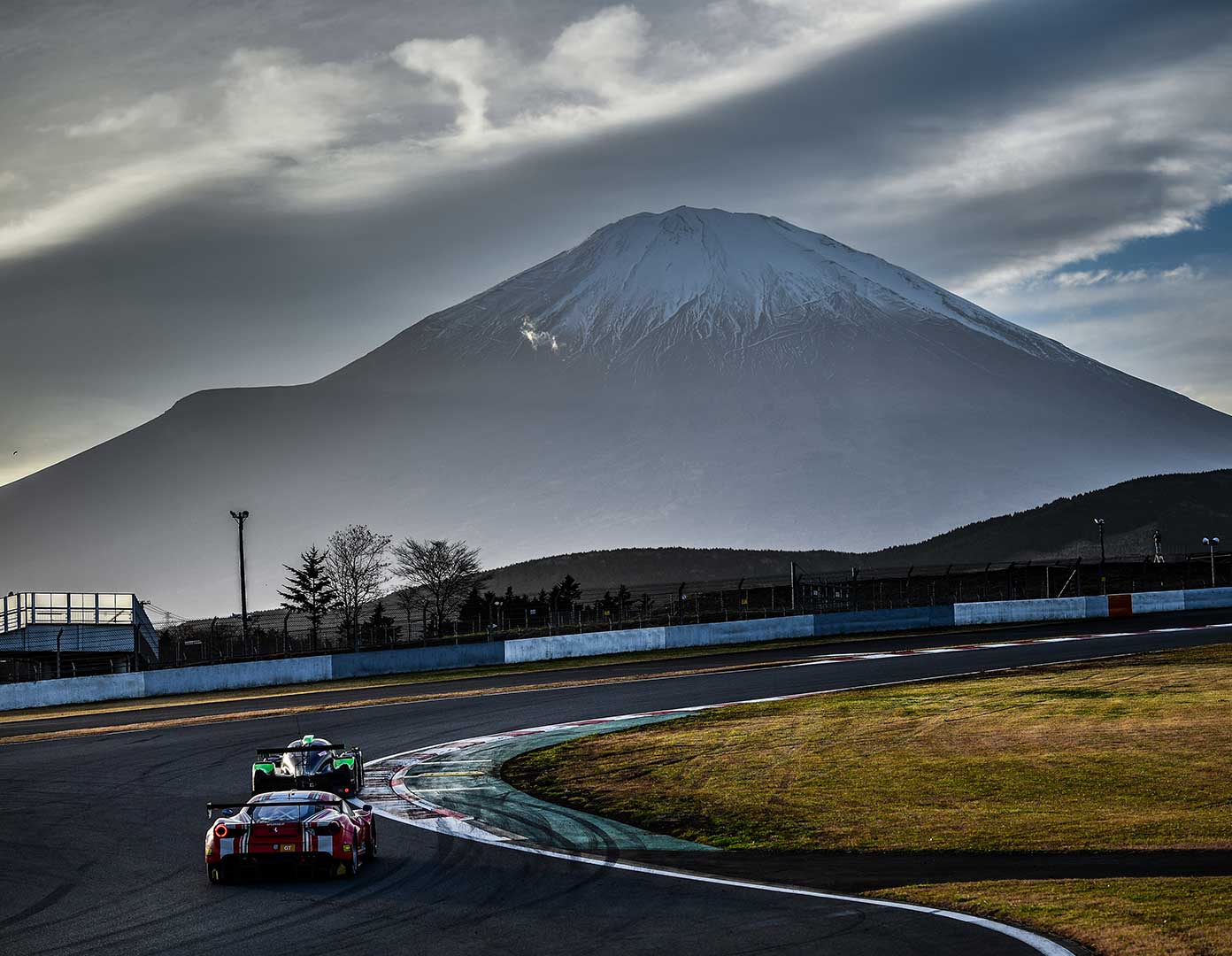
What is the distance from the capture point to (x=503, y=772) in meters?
24.2

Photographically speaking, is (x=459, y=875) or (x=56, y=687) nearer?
(x=459, y=875)

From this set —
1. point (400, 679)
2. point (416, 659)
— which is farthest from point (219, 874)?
point (416, 659)

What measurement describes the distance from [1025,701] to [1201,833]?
13.9 meters

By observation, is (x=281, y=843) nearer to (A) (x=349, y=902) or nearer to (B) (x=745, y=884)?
(A) (x=349, y=902)

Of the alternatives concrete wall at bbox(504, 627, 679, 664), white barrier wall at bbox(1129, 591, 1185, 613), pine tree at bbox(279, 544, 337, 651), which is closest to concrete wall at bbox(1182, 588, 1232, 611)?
white barrier wall at bbox(1129, 591, 1185, 613)

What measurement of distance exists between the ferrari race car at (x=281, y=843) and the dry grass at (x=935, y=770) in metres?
4.94

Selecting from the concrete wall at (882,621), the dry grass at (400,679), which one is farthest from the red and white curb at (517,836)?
the concrete wall at (882,621)

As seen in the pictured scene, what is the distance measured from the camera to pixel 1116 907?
11852mm

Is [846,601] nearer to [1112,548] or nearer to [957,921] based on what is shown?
[957,921]

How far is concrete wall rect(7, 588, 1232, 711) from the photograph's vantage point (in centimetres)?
4859

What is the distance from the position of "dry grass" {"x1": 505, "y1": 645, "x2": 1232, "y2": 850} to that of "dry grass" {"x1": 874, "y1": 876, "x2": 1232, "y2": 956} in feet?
7.76

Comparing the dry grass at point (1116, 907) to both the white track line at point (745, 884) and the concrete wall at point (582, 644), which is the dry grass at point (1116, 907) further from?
the concrete wall at point (582, 644)

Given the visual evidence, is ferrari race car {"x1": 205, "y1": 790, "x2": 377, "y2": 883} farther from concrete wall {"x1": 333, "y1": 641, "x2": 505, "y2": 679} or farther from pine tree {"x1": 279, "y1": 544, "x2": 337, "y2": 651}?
pine tree {"x1": 279, "y1": 544, "x2": 337, "y2": 651}

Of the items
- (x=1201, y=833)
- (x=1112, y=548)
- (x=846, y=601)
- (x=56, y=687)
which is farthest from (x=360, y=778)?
(x=1112, y=548)
